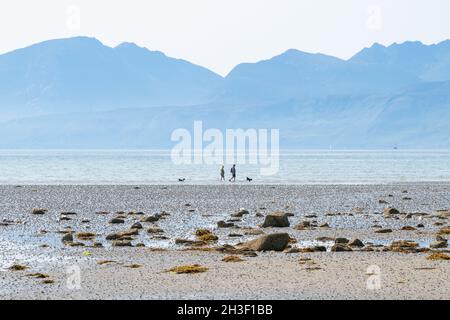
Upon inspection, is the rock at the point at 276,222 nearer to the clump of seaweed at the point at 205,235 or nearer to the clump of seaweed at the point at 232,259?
the clump of seaweed at the point at 205,235

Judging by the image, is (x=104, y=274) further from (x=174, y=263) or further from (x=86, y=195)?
(x=86, y=195)

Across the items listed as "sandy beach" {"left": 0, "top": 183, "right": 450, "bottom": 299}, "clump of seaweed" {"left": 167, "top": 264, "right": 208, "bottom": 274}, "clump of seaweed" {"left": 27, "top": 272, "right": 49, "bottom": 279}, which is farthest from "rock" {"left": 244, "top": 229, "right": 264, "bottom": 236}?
"clump of seaweed" {"left": 27, "top": 272, "right": 49, "bottom": 279}

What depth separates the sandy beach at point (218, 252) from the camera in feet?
60.7

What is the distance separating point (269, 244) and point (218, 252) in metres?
1.42

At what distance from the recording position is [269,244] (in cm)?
2453

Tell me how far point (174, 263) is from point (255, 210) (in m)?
19.0

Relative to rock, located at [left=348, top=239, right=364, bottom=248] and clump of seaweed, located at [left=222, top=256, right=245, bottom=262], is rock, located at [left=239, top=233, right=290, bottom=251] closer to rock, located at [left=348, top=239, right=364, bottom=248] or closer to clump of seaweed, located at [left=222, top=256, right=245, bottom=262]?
clump of seaweed, located at [left=222, top=256, right=245, bottom=262]

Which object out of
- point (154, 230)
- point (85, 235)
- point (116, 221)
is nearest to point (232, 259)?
point (85, 235)

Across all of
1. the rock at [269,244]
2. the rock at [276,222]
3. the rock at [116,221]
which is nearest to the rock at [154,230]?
the rock at [116,221]

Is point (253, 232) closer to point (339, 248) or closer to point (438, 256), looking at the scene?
point (339, 248)

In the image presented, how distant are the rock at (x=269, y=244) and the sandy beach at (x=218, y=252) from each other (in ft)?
0.84

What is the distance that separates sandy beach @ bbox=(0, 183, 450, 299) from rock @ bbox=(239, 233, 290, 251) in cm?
25

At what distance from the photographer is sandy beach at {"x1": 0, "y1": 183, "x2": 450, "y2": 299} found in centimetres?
1852
